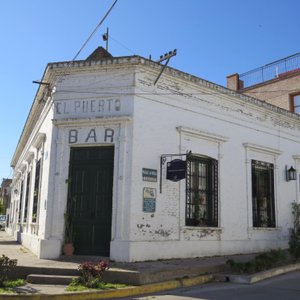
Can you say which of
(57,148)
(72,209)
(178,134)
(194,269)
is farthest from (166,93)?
(194,269)

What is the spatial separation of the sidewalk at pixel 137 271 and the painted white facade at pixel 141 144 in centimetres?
73

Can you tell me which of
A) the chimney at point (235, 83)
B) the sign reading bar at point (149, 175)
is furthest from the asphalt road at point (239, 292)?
the chimney at point (235, 83)

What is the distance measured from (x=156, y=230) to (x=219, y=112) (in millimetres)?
4772

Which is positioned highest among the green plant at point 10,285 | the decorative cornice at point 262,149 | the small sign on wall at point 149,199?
the decorative cornice at point 262,149

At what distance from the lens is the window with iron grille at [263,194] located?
1504cm

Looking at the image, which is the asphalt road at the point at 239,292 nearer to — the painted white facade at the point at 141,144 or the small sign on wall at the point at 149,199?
the painted white facade at the point at 141,144

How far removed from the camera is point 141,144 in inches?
460

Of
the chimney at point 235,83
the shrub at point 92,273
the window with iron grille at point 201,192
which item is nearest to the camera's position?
the shrub at point 92,273

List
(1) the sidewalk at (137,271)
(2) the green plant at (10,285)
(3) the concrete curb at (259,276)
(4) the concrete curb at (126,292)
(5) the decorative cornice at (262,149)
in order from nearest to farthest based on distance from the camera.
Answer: (4) the concrete curb at (126,292), (2) the green plant at (10,285), (1) the sidewalk at (137,271), (3) the concrete curb at (259,276), (5) the decorative cornice at (262,149)

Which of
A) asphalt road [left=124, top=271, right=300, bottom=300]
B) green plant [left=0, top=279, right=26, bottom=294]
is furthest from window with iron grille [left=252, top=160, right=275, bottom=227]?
green plant [left=0, top=279, right=26, bottom=294]

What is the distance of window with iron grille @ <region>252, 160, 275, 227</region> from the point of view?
49.3 ft

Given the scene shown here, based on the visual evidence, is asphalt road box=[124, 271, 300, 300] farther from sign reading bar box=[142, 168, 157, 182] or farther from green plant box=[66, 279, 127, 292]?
sign reading bar box=[142, 168, 157, 182]

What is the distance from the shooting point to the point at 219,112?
14.0m

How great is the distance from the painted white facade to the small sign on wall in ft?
0.44
